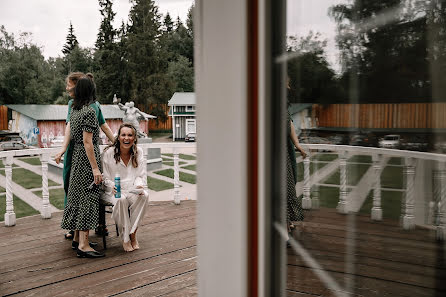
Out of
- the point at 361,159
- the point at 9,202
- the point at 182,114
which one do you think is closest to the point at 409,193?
the point at 361,159

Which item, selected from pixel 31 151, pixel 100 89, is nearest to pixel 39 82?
pixel 100 89

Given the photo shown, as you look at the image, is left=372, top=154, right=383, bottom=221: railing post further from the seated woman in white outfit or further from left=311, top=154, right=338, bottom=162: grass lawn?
the seated woman in white outfit

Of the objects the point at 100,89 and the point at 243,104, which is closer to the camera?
the point at 243,104

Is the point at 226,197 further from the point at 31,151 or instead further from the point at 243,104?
the point at 31,151

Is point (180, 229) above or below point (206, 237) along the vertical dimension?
below

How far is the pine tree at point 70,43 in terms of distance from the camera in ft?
31.9

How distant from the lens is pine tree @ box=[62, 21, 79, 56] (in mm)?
9711

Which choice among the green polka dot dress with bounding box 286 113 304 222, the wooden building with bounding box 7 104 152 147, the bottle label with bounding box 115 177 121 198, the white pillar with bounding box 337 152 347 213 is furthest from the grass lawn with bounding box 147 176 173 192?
the white pillar with bounding box 337 152 347 213

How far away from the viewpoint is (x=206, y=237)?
99cm

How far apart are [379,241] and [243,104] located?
1.74ft

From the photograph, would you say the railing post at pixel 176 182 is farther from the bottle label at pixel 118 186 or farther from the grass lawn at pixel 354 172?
the grass lawn at pixel 354 172

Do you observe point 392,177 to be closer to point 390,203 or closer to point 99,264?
point 390,203

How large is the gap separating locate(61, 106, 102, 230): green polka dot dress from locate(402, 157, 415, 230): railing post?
7.21ft

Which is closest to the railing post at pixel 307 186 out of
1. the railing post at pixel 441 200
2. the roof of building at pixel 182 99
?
the railing post at pixel 441 200
